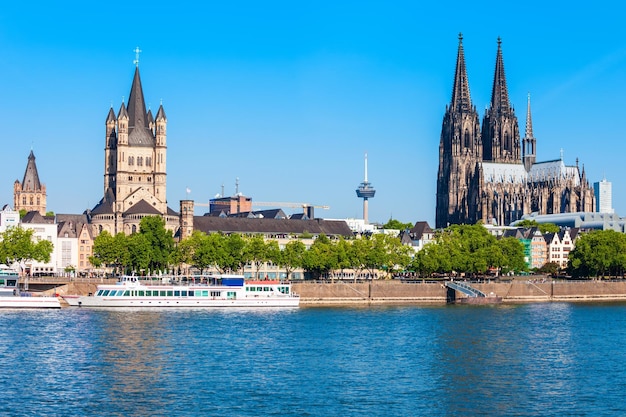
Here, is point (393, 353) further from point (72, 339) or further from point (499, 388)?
point (72, 339)

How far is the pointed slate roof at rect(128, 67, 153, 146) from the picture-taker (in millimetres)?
151500

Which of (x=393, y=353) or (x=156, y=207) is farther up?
(x=156, y=207)

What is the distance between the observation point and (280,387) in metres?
50.9

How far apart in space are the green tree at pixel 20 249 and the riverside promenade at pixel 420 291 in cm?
1645

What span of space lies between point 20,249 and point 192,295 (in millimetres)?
28814

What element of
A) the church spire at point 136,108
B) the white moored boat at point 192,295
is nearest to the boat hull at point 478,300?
the white moored boat at point 192,295

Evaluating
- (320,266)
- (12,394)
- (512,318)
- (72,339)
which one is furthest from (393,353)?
(320,266)

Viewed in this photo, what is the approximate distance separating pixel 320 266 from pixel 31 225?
1443 inches

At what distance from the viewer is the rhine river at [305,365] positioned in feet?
153

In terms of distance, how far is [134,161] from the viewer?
151 metres

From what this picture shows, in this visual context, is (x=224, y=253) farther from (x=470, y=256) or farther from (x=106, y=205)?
(x=106, y=205)

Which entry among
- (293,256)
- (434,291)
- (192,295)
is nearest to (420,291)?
(434,291)

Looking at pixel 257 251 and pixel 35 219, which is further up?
pixel 35 219

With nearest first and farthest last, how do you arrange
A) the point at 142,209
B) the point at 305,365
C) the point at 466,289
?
1. the point at 305,365
2. the point at 466,289
3. the point at 142,209
